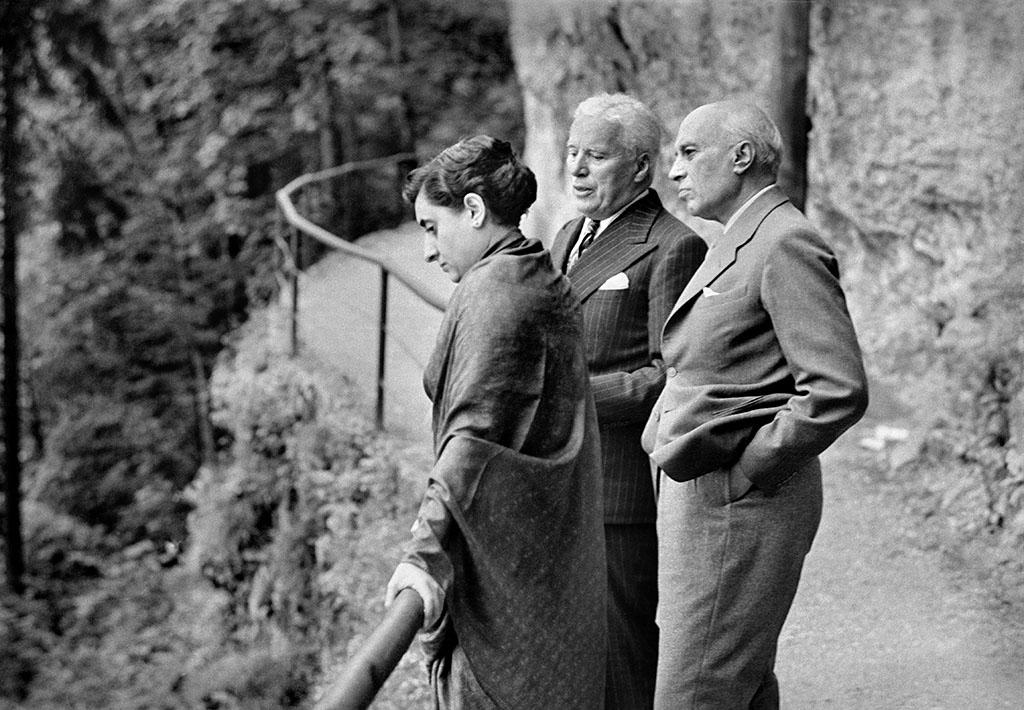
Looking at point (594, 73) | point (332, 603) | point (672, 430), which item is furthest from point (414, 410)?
point (672, 430)

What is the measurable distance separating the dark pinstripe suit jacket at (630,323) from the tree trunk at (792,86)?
2549 mm

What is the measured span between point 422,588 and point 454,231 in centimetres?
70

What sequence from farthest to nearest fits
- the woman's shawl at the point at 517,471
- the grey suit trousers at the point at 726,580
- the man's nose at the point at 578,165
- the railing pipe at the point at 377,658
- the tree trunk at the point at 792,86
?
the tree trunk at the point at 792,86 → the man's nose at the point at 578,165 → the grey suit trousers at the point at 726,580 → the woman's shawl at the point at 517,471 → the railing pipe at the point at 377,658

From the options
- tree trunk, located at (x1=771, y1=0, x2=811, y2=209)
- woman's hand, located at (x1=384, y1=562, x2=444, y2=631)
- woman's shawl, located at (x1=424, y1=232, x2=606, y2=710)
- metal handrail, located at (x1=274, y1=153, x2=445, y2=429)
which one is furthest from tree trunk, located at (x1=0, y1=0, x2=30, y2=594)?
woman's hand, located at (x1=384, y1=562, x2=444, y2=631)

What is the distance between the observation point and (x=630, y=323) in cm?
314

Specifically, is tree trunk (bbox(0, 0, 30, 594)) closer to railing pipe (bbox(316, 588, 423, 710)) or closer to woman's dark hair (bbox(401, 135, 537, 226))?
woman's dark hair (bbox(401, 135, 537, 226))

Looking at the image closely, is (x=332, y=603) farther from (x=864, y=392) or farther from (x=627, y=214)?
(x=864, y=392)

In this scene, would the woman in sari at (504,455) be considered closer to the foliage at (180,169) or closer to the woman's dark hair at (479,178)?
the woman's dark hair at (479,178)

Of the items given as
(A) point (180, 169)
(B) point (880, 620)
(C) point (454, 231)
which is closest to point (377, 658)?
(C) point (454, 231)

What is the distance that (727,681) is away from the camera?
268 centimetres

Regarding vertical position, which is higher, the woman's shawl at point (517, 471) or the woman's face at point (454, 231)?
the woman's face at point (454, 231)

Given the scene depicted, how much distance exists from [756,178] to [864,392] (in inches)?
21.1

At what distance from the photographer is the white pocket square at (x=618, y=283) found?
3.12 metres

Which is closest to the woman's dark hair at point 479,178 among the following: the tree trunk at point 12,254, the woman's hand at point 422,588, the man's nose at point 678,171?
the man's nose at point 678,171
